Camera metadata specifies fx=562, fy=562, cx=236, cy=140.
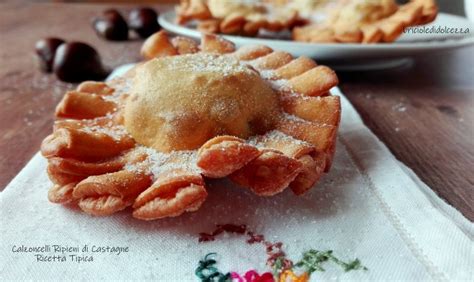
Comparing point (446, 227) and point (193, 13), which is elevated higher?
point (446, 227)

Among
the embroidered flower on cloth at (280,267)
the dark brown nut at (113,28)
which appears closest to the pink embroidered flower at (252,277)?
the embroidered flower on cloth at (280,267)

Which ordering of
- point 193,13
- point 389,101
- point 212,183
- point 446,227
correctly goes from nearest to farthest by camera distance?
point 446,227 → point 212,183 → point 389,101 → point 193,13

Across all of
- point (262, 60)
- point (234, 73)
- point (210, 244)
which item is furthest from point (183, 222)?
point (262, 60)

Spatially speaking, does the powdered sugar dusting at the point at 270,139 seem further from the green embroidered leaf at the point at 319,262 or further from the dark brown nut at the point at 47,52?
the dark brown nut at the point at 47,52

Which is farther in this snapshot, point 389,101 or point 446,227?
point 389,101

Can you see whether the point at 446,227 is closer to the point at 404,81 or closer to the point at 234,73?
the point at 234,73

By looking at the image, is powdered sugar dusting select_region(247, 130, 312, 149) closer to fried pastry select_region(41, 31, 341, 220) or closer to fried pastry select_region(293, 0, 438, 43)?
fried pastry select_region(41, 31, 341, 220)

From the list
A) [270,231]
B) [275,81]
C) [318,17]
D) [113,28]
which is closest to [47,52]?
[113,28]
